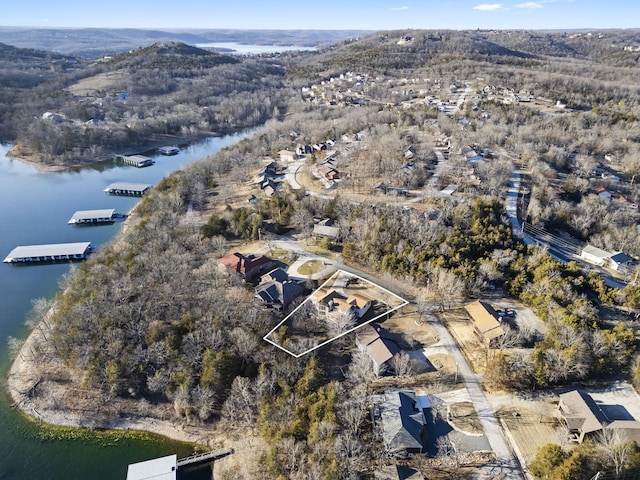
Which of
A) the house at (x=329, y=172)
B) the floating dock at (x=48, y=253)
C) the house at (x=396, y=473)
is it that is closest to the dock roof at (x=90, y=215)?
the floating dock at (x=48, y=253)

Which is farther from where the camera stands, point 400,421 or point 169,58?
point 169,58

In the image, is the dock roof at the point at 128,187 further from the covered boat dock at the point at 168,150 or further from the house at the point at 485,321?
the house at the point at 485,321

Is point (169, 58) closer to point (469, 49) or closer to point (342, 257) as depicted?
point (469, 49)

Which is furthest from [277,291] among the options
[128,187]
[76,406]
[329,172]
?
[128,187]

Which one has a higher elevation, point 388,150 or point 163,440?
point 388,150

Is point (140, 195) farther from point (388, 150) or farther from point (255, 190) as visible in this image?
point (388, 150)

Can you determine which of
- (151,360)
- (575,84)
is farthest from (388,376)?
(575,84)
